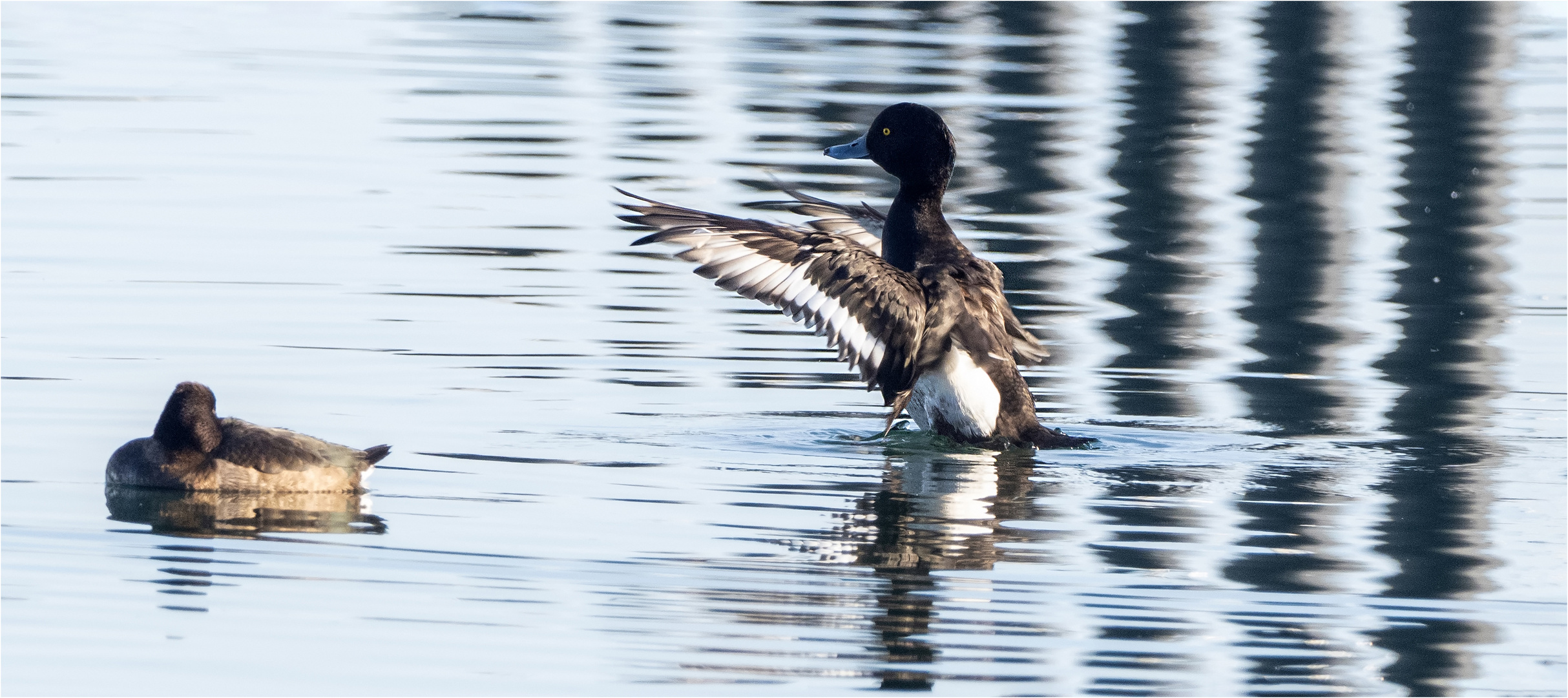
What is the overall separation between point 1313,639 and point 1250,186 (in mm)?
12978

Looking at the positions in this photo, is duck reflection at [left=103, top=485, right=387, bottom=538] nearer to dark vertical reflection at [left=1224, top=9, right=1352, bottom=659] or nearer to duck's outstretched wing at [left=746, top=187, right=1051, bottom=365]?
dark vertical reflection at [left=1224, top=9, right=1352, bottom=659]

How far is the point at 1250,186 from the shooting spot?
19078mm

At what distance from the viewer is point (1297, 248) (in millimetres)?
15914

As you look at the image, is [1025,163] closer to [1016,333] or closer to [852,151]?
[852,151]

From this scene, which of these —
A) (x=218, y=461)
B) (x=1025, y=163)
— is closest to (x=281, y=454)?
(x=218, y=461)

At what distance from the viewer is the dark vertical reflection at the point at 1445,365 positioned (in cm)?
714

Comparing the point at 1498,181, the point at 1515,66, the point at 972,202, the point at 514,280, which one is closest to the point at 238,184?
the point at 514,280

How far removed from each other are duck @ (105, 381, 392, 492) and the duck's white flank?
270 centimetres

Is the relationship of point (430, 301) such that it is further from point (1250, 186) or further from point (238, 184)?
point (1250, 186)

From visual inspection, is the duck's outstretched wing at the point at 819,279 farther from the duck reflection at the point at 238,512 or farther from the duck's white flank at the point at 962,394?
the duck reflection at the point at 238,512

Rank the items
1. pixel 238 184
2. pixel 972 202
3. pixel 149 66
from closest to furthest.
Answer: pixel 238 184, pixel 972 202, pixel 149 66

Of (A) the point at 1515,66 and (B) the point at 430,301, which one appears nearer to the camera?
(B) the point at 430,301

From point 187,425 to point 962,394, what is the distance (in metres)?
3.43

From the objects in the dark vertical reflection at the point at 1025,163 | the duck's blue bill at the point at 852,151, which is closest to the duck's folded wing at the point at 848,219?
the duck's blue bill at the point at 852,151
